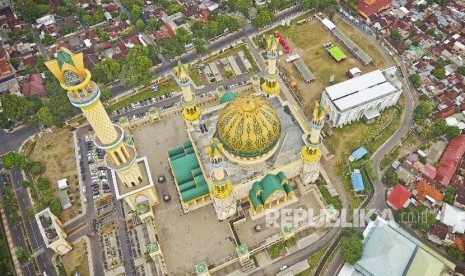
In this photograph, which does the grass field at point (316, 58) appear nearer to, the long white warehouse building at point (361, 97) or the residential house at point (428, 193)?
the long white warehouse building at point (361, 97)

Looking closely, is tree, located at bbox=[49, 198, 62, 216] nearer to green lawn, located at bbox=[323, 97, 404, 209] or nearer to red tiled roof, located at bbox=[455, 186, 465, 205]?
green lawn, located at bbox=[323, 97, 404, 209]

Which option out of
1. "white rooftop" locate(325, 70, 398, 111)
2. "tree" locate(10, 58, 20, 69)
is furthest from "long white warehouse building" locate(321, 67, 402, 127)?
"tree" locate(10, 58, 20, 69)

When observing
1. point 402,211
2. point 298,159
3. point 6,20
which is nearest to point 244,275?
point 298,159

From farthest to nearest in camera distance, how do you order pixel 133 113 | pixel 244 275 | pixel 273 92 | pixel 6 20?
pixel 6 20
pixel 133 113
pixel 273 92
pixel 244 275

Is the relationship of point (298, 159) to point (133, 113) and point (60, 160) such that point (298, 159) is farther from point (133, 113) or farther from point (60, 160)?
point (60, 160)

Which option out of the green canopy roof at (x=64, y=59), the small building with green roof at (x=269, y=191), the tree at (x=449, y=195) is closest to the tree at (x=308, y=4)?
the small building with green roof at (x=269, y=191)

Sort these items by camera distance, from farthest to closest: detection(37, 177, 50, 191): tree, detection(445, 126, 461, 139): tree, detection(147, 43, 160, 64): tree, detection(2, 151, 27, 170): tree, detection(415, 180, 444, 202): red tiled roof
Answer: detection(147, 43, 160, 64): tree
detection(445, 126, 461, 139): tree
detection(2, 151, 27, 170): tree
detection(37, 177, 50, 191): tree
detection(415, 180, 444, 202): red tiled roof
